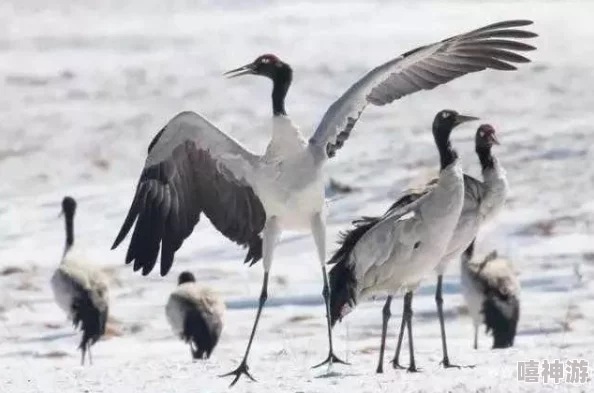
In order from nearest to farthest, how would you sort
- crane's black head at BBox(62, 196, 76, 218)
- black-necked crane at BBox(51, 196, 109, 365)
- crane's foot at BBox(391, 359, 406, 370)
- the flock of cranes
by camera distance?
the flock of cranes < crane's foot at BBox(391, 359, 406, 370) < black-necked crane at BBox(51, 196, 109, 365) < crane's black head at BBox(62, 196, 76, 218)

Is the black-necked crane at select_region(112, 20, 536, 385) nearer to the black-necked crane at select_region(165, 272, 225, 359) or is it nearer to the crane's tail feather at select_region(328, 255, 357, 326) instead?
the crane's tail feather at select_region(328, 255, 357, 326)

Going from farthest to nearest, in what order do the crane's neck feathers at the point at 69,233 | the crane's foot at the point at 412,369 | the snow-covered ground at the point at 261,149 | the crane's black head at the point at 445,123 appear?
the crane's neck feathers at the point at 69,233 → the snow-covered ground at the point at 261,149 → the crane's black head at the point at 445,123 → the crane's foot at the point at 412,369

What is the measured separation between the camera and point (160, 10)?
3588 centimetres

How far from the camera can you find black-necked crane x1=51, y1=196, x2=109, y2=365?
596 inches

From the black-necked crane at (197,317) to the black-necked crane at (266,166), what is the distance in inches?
149

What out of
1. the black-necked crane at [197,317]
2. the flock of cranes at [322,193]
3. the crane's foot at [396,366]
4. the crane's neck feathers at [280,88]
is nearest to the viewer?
the flock of cranes at [322,193]

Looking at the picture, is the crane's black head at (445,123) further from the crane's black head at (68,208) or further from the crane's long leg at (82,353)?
the crane's black head at (68,208)

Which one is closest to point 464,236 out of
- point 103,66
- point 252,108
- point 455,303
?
point 455,303

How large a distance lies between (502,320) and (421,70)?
444 centimetres

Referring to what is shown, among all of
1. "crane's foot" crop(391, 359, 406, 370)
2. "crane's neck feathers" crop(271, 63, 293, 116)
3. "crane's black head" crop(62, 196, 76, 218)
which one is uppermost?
"crane's neck feathers" crop(271, 63, 293, 116)

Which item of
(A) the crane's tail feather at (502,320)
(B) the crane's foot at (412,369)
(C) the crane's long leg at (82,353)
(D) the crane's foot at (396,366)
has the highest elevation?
(B) the crane's foot at (412,369)

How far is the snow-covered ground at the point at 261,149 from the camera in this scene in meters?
11.9

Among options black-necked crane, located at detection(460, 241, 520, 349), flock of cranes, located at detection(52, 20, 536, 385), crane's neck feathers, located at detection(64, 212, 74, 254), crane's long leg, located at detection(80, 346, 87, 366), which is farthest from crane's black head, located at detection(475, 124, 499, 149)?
crane's neck feathers, located at detection(64, 212, 74, 254)

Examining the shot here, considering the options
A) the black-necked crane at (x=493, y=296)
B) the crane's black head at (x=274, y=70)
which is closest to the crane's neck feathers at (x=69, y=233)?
the black-necked crane at (x=493, y=296)
